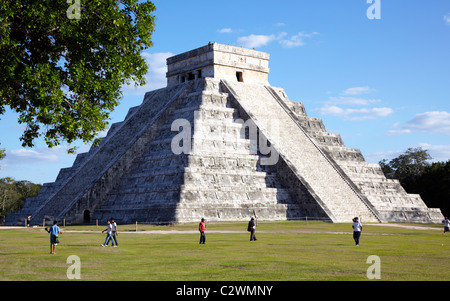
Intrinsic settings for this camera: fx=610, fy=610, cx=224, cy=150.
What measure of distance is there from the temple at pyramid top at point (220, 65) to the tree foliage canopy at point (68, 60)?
90.3 ft

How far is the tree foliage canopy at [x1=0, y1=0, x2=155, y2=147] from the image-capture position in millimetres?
19062

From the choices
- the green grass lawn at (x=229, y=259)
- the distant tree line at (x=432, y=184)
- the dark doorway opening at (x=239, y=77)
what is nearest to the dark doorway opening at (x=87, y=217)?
the green grass lawn at (x=229, y=259)

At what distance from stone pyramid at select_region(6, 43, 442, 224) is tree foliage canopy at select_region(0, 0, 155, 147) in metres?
16.1

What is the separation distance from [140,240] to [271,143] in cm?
1981

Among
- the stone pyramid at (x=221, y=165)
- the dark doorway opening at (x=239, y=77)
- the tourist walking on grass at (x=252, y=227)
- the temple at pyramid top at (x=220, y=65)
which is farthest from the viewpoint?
the dark doorway opening at (x=239, y=77)

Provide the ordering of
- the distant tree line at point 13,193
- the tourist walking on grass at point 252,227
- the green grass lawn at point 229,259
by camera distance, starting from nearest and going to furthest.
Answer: the green grass lawn at point 229,259
the tourist walking on grass at point 252,227
the distant tree line at point 13,193

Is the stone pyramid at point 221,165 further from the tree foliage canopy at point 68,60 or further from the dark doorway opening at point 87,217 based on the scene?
the tree foliage canopy at point 68,60

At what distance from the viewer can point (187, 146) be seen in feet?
135

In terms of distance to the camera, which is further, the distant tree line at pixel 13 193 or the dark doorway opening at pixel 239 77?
the distant tree line at pixel 13 193

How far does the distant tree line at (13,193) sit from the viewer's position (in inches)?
2965

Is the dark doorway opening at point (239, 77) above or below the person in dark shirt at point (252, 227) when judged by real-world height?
above

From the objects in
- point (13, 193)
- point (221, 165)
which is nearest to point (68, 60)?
point (221, 165)

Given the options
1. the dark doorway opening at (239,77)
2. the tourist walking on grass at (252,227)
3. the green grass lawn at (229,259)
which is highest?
the dark doorway opening at (239,77)
